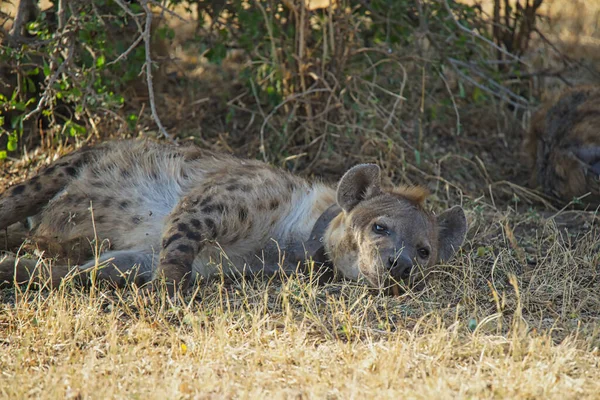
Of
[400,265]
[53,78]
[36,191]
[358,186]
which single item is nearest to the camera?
[400,265]

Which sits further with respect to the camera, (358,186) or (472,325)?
(358,186)

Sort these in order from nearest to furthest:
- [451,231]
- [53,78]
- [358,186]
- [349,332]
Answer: [349,332] < [358,186] < [451,231] < [53,78]

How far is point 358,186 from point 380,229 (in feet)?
0.95

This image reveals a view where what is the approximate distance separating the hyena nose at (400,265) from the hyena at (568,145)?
80.8 inches

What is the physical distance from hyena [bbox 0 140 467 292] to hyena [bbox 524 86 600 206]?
62.3 inches

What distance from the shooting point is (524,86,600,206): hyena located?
203 inches

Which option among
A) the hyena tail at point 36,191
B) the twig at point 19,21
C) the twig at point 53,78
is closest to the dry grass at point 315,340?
the hyena tail at point 36,191

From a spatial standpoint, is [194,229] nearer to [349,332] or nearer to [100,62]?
[349,332]

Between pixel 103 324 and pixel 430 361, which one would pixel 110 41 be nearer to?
pixel 103 324

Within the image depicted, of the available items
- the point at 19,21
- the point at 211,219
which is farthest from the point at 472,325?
the point at 19,21

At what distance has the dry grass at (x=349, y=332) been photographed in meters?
2.65

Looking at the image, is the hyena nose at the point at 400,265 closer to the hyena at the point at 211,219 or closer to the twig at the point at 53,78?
the hyena at the point at 211,219

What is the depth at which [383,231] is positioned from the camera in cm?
365

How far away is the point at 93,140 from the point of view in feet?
16.9
